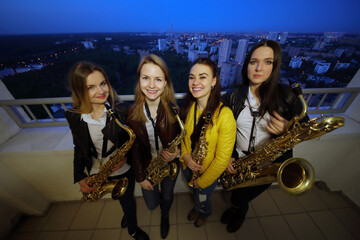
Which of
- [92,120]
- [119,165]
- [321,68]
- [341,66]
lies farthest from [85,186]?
[341,66]

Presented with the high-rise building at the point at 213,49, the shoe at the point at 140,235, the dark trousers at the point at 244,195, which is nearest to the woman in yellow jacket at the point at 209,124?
the dark trousers at the point at 244,195

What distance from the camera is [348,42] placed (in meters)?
2.16

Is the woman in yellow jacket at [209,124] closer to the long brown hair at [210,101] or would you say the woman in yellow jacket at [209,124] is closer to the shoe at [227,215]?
the long brown hair at [210,101]

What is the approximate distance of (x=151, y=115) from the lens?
1.51 metres

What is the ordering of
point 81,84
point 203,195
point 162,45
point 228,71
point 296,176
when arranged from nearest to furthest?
point 296,176
point 81,84
point 203,195
point 228,71
point 162,45

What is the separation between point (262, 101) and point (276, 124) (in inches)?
11.1

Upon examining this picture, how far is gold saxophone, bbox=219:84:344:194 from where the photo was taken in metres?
1.03

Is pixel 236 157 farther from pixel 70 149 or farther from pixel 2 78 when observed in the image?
pixel 2 78

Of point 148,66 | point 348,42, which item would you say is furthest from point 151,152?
point 348,42

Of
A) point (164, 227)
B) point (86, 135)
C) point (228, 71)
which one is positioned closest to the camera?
point (86, 135)

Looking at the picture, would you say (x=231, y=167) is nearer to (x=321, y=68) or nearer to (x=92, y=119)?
(x=92, y=119)

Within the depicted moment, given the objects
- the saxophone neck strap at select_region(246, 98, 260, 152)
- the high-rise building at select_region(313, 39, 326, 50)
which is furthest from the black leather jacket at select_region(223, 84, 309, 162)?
Answer: the high-rise building at select_region(313, 39, 326, 50)

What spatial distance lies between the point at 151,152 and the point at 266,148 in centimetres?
139

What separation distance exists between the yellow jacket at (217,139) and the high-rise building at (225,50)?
1.52 m
